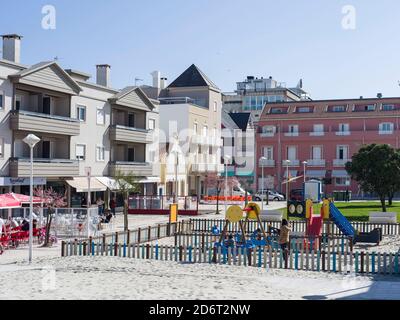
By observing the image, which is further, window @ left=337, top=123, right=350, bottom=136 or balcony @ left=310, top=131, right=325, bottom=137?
balcony @ left=310, top=131, right=325, bottom=137

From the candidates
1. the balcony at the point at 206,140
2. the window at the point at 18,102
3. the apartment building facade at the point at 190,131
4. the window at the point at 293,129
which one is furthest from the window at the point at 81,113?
the window at the point at 293,129

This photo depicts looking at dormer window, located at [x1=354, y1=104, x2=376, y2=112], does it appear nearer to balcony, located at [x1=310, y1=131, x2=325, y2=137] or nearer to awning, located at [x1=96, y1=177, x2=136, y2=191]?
balcony, located at [x1=310, y1=131, x2=325, y2=137]

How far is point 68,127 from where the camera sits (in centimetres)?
4372

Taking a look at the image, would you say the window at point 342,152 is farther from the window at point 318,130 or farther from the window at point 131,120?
the window at point 131,120

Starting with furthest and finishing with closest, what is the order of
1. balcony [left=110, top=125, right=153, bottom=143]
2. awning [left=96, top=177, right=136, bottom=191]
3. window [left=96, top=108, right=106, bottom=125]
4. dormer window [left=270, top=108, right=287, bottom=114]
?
dormer window [left=270, top=108, right=287, bottom=114] < balcony [left=110, top=125, right=153, bottom=143] < window [left=96, top=108, right=106, bottom=125] < awning [left=96, top=177, right=136, bottom=191]

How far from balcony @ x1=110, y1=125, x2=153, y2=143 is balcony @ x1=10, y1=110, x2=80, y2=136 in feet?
18.2

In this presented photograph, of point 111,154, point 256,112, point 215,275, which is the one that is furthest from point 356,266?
point 256,112

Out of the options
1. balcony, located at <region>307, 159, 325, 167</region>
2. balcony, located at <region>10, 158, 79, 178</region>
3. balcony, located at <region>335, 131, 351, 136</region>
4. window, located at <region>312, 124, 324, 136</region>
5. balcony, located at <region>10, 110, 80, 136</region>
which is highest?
window, located at <region>312, 124, 324, 136</region>

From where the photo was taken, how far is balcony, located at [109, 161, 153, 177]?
50094 mm

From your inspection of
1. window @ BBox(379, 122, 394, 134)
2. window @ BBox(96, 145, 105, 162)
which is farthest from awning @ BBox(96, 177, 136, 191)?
window @ BBox(379, 122, 394, 134)

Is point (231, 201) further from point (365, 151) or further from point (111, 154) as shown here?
point (365, 151)

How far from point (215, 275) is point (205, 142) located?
50933 millimetres

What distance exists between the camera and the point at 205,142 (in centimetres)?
6900

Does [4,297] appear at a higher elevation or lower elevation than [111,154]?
lower
